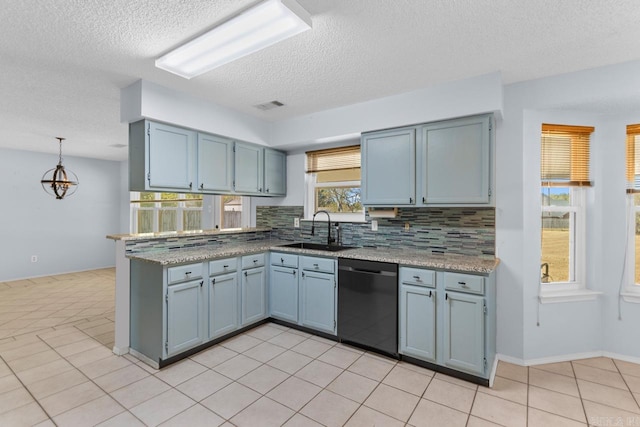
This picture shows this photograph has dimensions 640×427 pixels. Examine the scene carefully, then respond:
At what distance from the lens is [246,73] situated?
8.63 feet

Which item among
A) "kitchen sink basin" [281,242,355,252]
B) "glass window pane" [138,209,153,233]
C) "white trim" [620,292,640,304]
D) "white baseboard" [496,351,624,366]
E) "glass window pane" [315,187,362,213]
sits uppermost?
"glass window pane" [315,187,362,213]

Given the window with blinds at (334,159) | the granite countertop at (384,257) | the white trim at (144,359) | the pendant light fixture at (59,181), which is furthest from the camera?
the pendant light fixture at (59,181)

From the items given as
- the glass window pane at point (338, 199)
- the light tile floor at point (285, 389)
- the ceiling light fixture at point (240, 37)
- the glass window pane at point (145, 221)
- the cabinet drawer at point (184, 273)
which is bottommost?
the light tile floor at point (285, 389)

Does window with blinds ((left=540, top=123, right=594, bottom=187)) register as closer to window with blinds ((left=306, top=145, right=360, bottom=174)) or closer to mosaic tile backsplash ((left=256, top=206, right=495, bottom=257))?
mosaic tile backsplash ((left=256, top=206, right=495, bottom=257))

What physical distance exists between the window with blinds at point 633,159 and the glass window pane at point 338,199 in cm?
252

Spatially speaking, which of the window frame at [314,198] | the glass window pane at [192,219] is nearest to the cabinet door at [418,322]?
the window frame at [314,198]

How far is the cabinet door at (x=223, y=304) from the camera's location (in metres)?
3.04

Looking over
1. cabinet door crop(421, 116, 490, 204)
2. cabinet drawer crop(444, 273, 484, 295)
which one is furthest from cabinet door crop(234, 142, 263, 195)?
cabinet drawer crop(444, 273, 484, 295)

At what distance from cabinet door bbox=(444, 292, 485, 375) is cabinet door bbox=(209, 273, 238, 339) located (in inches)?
81.5

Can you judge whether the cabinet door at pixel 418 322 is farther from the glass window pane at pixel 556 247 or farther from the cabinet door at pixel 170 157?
the cabinet door at pixel 170 157

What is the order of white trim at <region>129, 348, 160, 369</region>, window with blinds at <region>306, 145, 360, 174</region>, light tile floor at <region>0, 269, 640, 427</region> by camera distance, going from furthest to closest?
window with blinds at <region>306, 145, 360, 174</region> → white trim at <region>129, 348, 160, 369</region> → light tile floor at <region>0, 269, 640, 427</region>

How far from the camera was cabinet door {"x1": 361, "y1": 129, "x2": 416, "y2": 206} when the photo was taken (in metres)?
3.04

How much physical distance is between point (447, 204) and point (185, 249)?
9.07ft

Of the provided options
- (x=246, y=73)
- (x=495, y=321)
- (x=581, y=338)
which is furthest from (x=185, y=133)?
(x=581, y=338)
